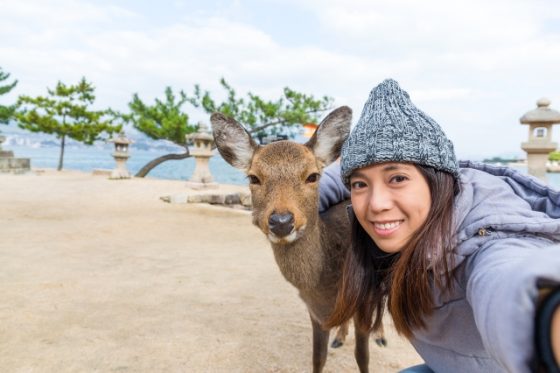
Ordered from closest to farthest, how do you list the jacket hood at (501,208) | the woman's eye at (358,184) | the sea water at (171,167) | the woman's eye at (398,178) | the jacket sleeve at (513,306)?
the jacket sleeve at (513,306), the jacket hood at (501,208), the woman's eye at (398,178), the woman's eye at (358,184), the sea water at (171,167)

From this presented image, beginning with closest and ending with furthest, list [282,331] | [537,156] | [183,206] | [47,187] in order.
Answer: [282,331] < [537,156] < [183,206] < [47,187]

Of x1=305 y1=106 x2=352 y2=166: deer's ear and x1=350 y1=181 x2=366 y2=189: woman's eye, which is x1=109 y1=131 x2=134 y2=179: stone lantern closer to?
x1=305 y1=106 x2=352 y2=166: deer's ear

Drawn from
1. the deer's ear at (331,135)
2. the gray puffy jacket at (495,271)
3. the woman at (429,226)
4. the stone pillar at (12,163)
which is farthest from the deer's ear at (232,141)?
the stone pillar at (12,163)

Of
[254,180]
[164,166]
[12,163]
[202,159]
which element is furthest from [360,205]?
[164,166]

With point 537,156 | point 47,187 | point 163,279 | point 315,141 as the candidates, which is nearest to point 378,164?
point 315,141

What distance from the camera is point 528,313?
0.69 meters

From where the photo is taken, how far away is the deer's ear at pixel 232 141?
9.21 feet

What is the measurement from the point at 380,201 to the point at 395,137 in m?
0.25

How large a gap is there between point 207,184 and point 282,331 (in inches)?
399

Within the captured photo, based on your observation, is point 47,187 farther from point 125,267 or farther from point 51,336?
point 51,336

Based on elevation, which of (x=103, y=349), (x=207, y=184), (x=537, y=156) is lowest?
(x=103, y=349)

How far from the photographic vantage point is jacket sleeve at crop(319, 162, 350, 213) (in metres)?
2.66

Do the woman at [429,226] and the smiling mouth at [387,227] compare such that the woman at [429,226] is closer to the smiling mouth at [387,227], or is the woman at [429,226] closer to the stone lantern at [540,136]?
the smiling mouth at [387,227]

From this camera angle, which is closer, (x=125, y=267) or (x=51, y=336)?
(x=51, y=336)
